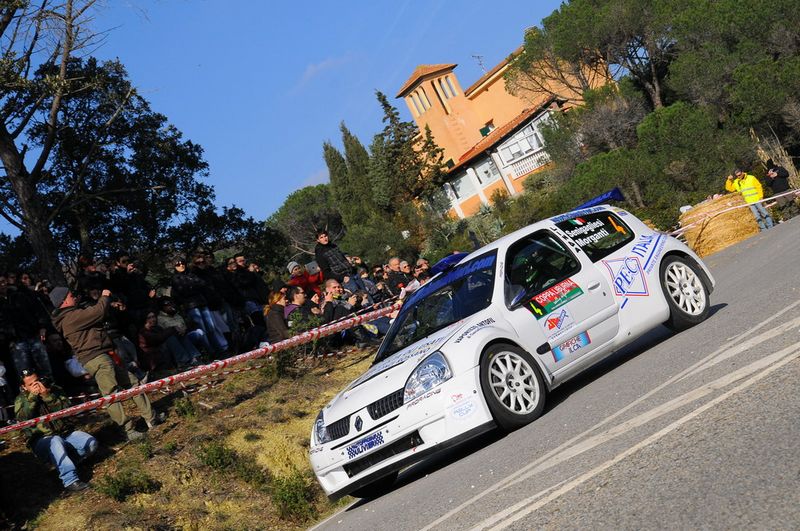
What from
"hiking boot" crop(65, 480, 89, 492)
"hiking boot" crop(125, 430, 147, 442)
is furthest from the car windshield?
"hiking boot" crop(125, 430, 147, 442)

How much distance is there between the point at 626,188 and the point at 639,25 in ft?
39.8

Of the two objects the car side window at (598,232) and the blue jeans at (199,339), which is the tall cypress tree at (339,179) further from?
the car side window at (598,232)

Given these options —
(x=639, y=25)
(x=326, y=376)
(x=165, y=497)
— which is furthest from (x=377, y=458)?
(x=639, y=25)

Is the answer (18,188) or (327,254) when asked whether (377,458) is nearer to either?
(327,254)

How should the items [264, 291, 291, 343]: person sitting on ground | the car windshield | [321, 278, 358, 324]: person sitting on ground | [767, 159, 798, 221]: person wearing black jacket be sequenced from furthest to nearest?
[767, 159, 798, 221]: person wearing black jacket
[321, 278, 358, 324]: person sitting on ground
[264, 291, 291, 343]: person sitting on ground
the car windshield

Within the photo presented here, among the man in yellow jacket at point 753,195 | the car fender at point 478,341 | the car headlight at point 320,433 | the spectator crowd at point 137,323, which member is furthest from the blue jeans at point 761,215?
the car headlight at point 320,433

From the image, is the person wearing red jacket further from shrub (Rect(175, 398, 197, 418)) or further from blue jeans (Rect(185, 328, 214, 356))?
shrub (Rect(175, 398, 197, 418))

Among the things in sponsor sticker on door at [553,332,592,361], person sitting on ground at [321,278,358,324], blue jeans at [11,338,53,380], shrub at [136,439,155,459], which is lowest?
sponsor sticker on door at [553,332,592,361]

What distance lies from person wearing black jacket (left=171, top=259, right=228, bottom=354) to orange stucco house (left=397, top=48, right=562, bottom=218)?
4022cm

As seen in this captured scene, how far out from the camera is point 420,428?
7.55 m

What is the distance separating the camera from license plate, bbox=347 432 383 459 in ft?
25.4

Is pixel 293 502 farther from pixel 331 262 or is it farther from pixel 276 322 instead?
pixel 331 262

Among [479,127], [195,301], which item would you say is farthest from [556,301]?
[479,127]

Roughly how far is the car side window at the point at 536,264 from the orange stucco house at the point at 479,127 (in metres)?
45.3
